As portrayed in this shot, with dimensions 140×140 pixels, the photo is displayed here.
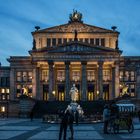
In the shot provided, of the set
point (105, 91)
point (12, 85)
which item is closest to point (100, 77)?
point (105, 91)

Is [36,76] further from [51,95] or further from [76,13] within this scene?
[76,13]

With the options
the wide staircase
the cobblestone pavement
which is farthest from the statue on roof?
Result: the cobblestone pavement

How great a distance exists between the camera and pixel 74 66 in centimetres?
13300

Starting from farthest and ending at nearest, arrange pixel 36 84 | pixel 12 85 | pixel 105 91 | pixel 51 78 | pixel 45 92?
pixel 12 85
pixel 45 92
pixel 105 91
pixel 36 84
pixel 51 78

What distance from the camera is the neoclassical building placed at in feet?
416

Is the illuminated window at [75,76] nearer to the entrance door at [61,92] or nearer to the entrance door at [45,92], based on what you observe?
the entrance door at [61,92]

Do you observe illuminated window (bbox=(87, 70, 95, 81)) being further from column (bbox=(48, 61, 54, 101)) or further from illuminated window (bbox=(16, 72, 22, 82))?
illuminated window (bbox=(16, 72, 22, 82))

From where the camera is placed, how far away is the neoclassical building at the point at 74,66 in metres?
127

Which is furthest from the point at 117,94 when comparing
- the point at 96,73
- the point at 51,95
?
the point at 51,95

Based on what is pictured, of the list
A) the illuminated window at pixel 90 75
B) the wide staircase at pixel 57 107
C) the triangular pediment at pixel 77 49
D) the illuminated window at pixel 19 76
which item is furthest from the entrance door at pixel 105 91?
the illuminated window at pixel 19 76

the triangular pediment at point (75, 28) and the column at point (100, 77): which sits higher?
the triangular pediment at point (75, 28)

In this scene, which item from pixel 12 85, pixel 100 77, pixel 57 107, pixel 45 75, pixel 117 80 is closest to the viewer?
pixel 57 107

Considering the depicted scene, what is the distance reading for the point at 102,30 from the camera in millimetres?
138750

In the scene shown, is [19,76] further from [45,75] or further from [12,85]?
[45,75]
